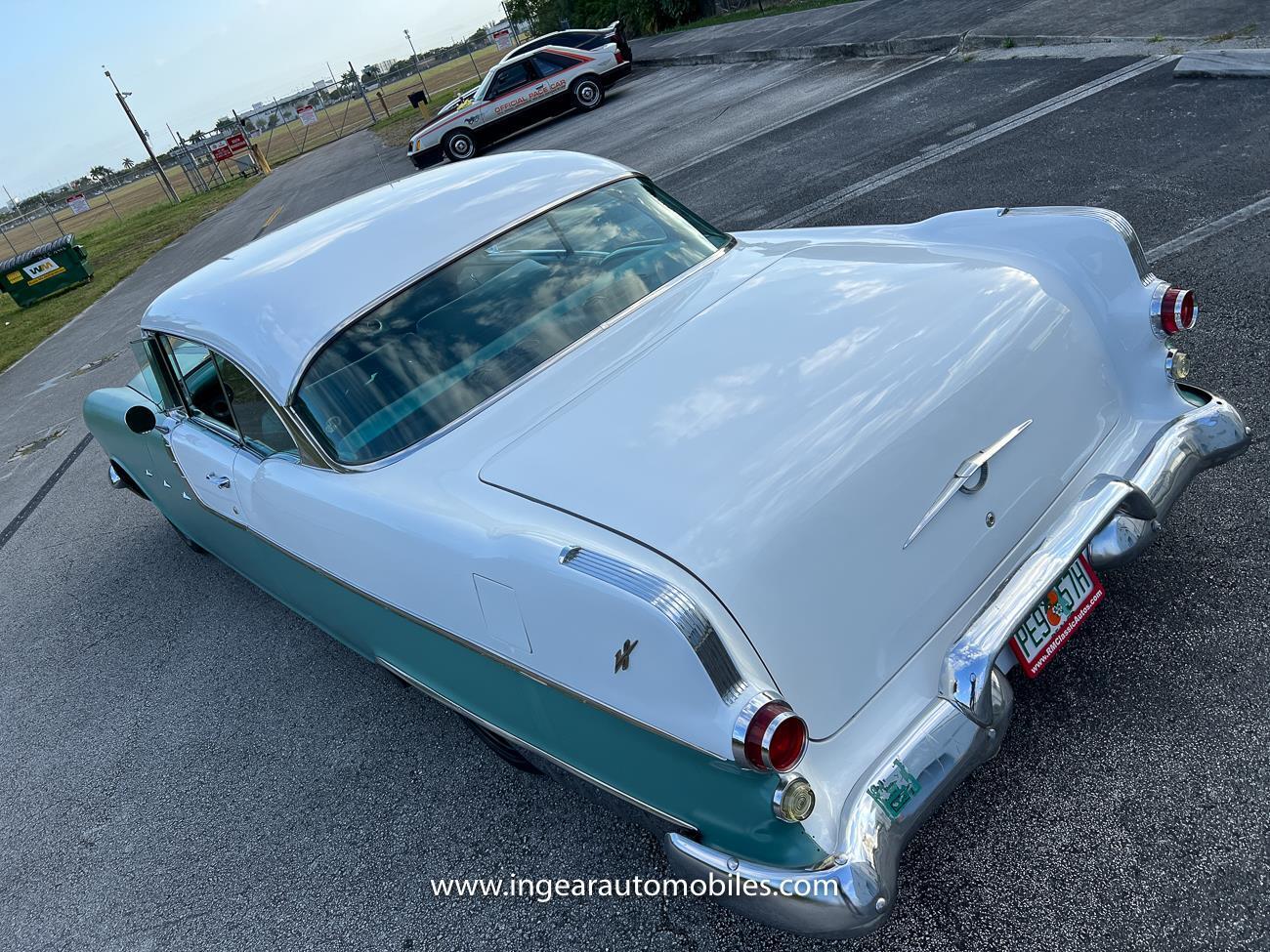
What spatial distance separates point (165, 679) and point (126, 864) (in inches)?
45.9

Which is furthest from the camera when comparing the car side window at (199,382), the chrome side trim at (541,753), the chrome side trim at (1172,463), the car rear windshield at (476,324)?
the car side window at (199,382)

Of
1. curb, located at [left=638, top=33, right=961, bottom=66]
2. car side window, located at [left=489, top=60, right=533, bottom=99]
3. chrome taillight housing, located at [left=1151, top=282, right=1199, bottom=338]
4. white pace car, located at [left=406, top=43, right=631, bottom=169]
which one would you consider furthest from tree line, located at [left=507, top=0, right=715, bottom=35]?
chrome taillight housing, located at [left=1151, top=282, right=1199, bottom=338]

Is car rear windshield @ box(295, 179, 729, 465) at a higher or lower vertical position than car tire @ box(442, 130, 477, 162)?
higher

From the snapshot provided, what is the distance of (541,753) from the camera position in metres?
2.45

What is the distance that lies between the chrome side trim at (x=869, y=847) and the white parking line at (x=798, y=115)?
8.84 metres

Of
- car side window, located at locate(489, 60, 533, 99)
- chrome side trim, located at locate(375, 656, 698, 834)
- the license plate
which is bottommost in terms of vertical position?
the license plate

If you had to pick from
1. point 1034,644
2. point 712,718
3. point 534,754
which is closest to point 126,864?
point 534,754

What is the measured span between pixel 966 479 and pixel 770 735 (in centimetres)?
85

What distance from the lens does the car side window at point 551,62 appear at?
16719 millimetres

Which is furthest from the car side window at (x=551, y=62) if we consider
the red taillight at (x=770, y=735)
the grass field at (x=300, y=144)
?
the red taillight at (x=770, y=735)

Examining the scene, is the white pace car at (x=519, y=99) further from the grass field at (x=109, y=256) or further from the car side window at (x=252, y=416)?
the car side window at (x=252, y=416)

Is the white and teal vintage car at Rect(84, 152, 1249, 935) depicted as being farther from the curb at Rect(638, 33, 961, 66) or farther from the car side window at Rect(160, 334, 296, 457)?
the curb at Rect(638, 33, 961, 66)

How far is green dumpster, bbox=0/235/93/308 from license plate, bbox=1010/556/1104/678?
21.2 meters

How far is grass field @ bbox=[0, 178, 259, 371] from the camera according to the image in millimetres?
15648
